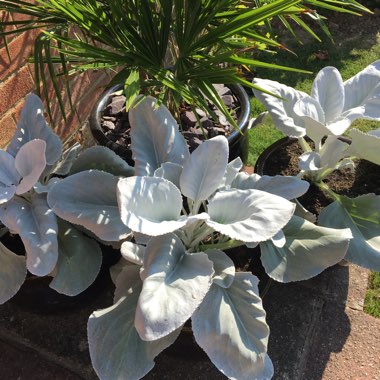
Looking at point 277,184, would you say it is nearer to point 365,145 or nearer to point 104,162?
point 365,145

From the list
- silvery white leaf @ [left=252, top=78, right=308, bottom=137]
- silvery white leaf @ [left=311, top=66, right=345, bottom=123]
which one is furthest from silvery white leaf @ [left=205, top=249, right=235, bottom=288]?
silvery white leaf @ [left=311, top=66, right=345, bottom=123]

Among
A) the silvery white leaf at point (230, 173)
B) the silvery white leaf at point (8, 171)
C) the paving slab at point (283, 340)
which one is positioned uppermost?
the silvery white leaf at point (8, 171)

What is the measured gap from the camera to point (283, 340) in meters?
1.46

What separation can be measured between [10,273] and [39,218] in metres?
0.16

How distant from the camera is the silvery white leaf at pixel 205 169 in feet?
3.85

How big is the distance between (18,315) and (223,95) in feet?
3.34

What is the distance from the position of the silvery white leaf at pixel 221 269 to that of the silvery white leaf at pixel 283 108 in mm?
450

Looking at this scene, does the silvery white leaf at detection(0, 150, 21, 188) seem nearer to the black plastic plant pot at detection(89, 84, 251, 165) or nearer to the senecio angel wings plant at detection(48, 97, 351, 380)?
the senecio angel wings plant at detection(48, 97, 351, 380)

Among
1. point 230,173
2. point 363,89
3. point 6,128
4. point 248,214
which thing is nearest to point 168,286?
point 248,214

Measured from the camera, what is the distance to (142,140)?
131cm

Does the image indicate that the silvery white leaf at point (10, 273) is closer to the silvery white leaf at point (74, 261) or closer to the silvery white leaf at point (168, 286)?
the silvery white leaf at point (74, 261)

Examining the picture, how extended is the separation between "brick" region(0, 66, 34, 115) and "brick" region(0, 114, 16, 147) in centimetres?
3

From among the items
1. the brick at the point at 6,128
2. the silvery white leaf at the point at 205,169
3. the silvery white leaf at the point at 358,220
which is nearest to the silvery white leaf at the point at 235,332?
the silvery white leaf at the point at 205,169

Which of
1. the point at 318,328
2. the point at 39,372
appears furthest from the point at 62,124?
the point at 318,328
